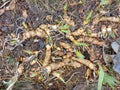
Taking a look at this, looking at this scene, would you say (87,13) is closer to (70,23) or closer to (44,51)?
(70,23)

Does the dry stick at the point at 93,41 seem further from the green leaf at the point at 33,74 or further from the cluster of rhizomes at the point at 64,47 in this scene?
the green leaf at the point at 33,74

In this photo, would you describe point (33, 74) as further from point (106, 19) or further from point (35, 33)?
point (106, 19)

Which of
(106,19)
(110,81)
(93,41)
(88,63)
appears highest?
(106,19)

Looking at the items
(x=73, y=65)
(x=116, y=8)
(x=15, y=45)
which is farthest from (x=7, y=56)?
(x=116, y=8)

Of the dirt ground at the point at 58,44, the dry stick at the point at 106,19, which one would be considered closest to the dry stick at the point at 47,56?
the dirt ground at the point at 58,44

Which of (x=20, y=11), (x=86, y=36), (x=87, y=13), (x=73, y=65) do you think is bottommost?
(x=73, y=65)

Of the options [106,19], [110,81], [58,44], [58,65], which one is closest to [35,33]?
[58,44]

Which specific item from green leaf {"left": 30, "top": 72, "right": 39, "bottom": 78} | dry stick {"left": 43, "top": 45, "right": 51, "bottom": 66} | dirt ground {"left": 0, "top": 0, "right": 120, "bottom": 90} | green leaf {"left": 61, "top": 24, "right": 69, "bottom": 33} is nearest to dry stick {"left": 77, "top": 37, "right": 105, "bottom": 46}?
dirt ground {"left": 0, "top": 0, "right": 120, "bottom": 90}
